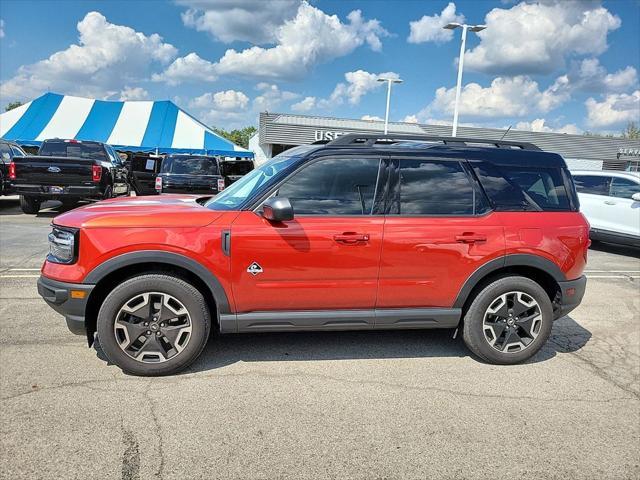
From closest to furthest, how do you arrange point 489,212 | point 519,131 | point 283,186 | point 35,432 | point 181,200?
point 35,432 < point 283,186 < point 489,212 < point 181,200 < point 519,131

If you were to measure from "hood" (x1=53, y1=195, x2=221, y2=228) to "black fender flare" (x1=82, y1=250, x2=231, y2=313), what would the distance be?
22 cm

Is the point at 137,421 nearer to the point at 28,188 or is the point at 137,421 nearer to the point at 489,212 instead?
the point at 489,212

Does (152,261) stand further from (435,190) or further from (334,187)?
(435,190)

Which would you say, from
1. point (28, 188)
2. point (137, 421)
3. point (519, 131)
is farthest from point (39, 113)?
point (519, 131)

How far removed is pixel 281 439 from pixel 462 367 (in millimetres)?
1817

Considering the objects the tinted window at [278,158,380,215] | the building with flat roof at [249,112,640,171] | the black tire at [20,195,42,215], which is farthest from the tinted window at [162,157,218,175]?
the building with flat roof at [249,112,640,171]

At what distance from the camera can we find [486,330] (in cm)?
390

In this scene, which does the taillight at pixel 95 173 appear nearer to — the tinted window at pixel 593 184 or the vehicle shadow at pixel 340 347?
the vehicle shadow at pixel 340 347

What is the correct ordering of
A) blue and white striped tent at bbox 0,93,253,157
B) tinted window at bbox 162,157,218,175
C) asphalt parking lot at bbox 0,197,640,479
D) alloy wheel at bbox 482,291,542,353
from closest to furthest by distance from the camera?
1. asphalt parking lot at bbox 0,197,640,479
2. alloy wheel at bbox 482,291,542,353
3. tinted window at bbox 162,157,218,175
4. blue and white striped tent at bbox 0,93,253,157

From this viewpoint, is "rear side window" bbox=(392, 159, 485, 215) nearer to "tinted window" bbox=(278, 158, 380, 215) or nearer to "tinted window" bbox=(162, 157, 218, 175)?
"tinted window" bbox=(278, 158, 380, 215)

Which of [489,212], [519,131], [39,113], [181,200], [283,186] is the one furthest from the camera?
[519,131]

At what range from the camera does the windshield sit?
3662mm

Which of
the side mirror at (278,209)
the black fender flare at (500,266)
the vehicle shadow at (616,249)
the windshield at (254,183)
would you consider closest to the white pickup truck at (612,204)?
the vehicle shadow at (616,249)

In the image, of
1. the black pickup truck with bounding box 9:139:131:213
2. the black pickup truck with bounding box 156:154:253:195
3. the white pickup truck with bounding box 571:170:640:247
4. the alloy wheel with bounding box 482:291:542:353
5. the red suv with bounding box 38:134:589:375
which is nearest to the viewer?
the red suv with bounding box 38:134:589:375
